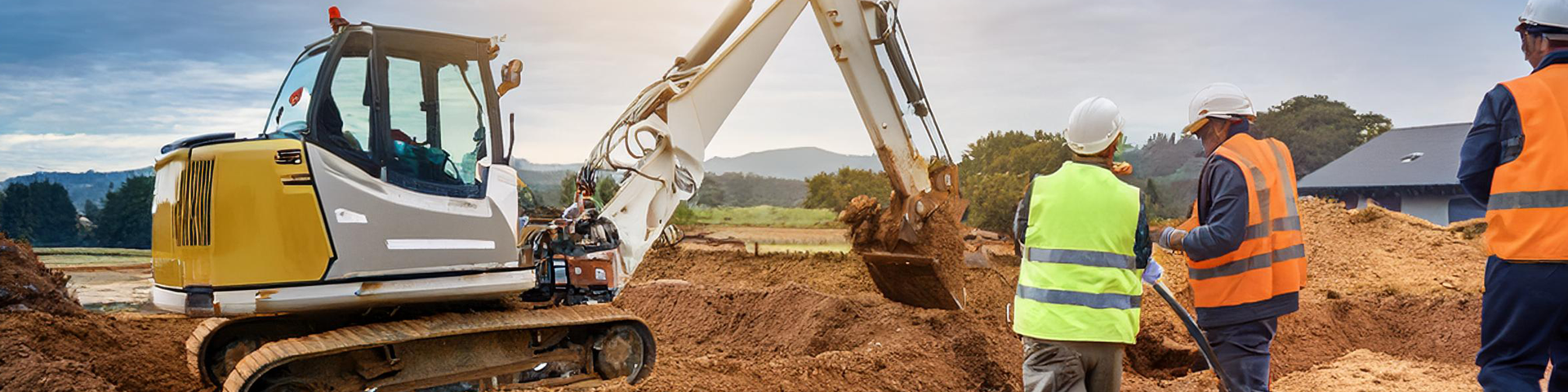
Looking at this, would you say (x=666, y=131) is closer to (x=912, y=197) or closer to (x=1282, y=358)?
(x=912, y=197)

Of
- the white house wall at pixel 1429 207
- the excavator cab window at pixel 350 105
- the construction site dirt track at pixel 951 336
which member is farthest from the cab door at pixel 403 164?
the white house wall at pixel 1429 207

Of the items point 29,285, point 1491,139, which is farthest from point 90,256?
point 1491,139

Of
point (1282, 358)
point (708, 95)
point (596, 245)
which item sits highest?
point (708, 95)

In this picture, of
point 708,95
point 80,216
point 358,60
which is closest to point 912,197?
point 708,95

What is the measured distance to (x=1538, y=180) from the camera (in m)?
3.10

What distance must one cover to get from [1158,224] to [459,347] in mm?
8004

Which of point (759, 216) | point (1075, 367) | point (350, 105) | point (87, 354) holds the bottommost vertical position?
point (87, 354)

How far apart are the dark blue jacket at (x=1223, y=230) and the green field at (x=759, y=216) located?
744 centimetres

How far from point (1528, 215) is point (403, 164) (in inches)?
196

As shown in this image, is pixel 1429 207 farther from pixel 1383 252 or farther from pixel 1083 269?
pixel 1083 269

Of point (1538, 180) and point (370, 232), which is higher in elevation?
point (1538, 180)

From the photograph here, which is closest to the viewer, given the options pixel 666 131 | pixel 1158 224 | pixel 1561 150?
pixel 1561 150

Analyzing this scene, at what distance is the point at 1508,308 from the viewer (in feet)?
10.2

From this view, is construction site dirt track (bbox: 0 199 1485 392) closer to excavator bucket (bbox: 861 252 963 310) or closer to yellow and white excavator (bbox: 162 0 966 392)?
excavator bucket (bbox: 861 252 963 310)
